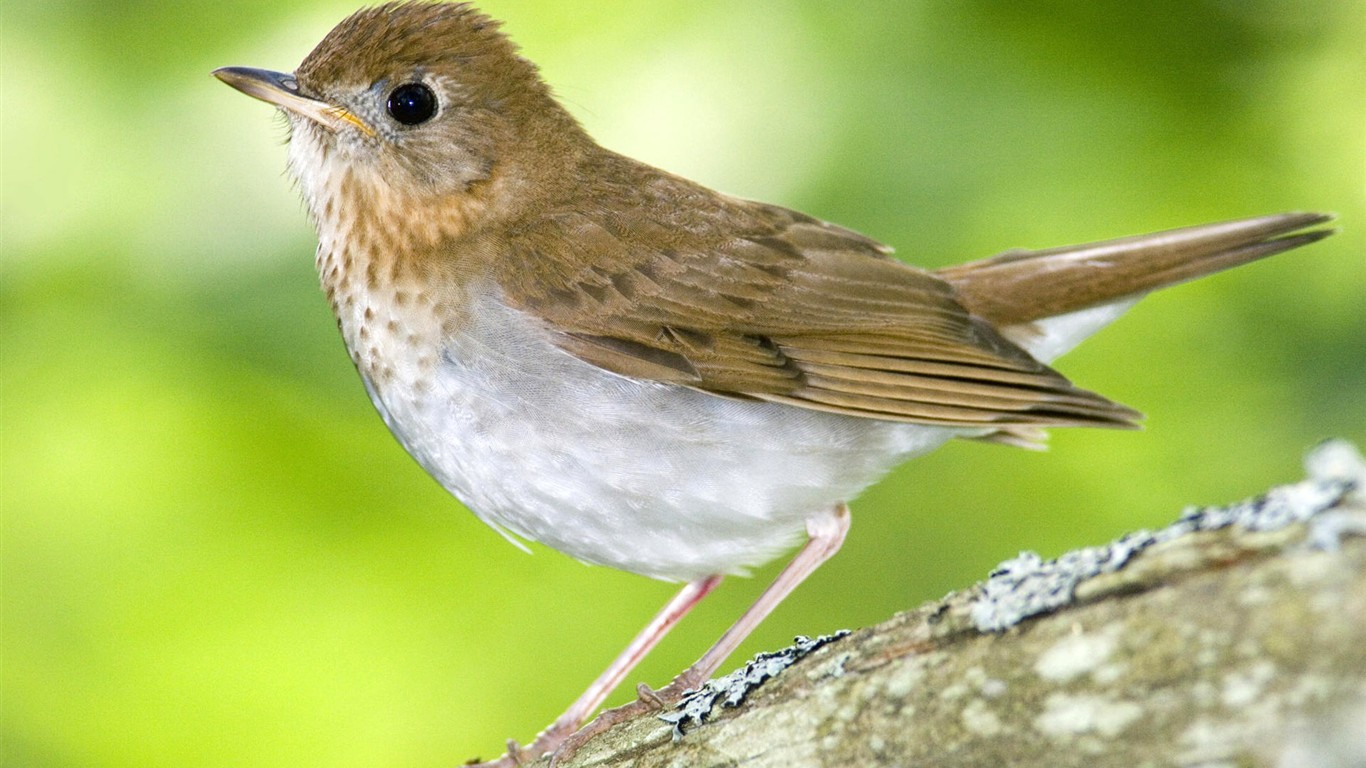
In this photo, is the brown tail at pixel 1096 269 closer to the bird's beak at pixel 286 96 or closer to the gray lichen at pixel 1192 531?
the gray lichen at pixel 1192 531

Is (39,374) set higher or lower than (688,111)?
lower

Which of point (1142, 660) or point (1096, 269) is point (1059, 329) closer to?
point (1096, 269)

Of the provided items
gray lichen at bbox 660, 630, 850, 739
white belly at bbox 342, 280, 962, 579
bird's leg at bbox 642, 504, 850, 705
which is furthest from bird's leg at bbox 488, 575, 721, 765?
gray lichen at bbox 660, 630, 850, 739

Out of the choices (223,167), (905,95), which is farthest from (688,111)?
(223,167)

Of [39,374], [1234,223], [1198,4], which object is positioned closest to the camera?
[1234,223]

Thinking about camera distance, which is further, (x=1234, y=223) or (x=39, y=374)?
(x=39, y=374)

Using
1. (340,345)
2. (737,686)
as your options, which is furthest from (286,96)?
(737,686)

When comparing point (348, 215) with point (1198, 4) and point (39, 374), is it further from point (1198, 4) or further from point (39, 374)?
point (1198, 4)
